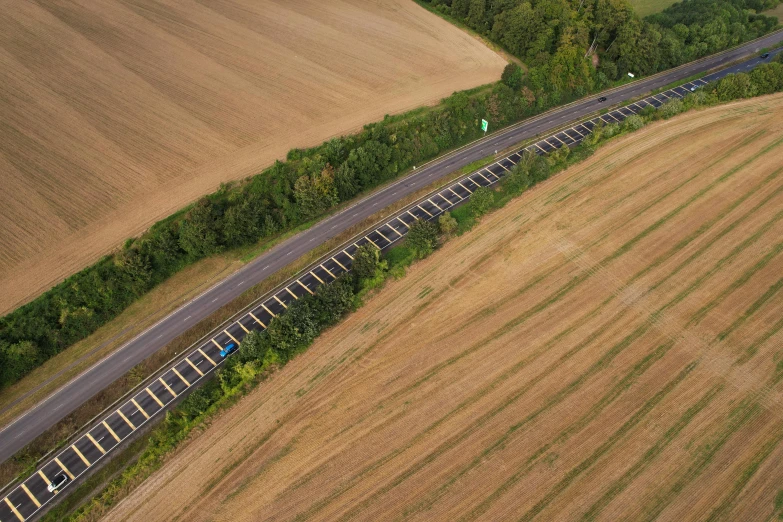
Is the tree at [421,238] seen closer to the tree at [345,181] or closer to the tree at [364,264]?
the tree at [364,264]

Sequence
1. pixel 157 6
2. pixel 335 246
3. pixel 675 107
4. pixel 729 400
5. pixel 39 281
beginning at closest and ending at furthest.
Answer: pixel 729 400
pixel 39 281
pixel 335 246
pixel 675 107
pixel 157 6

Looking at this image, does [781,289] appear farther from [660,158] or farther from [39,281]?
[39,281]

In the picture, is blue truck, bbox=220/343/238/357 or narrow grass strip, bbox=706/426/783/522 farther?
blue truck, bbox=220/343/238/357

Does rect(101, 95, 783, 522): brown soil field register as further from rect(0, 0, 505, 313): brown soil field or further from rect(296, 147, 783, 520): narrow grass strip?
rect(0, 0, 505, 313): brown soil field

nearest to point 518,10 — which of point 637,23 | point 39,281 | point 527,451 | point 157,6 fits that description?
point 637,23

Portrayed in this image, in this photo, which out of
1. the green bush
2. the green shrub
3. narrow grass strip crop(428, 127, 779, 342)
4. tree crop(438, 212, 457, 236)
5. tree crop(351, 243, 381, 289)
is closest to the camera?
narrow grass strip crop(428, 127, 779, 342)

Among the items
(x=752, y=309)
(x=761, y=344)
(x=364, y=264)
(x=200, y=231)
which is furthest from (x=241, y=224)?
(x=752, y=309)

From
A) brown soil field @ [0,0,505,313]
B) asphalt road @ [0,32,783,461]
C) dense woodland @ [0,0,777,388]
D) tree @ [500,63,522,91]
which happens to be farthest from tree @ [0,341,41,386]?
tree @ [500,63,522,91]

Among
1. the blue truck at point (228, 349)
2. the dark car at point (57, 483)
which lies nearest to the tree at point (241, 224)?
the blue truck at point (228, 349)
